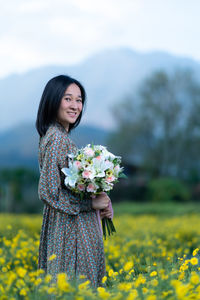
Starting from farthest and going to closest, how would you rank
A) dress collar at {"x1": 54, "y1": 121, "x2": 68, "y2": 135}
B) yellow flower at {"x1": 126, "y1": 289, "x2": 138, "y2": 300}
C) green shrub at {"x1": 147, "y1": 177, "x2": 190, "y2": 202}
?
green shrub at {"x1": 147, "y1": 177, "x2": 190, "y2": 202} → dress collar at {"x1": 54, "y1": 121, "x2": 68, "y2": 135} → yellow flower at {"x1": 126, "y1": 289, "x2": 138, "y2": 300}

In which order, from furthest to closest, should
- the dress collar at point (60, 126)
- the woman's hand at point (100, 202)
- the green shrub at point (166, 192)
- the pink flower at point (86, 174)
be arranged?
the green shrub at point (166, 192)
the dress collar at point (60, 126)
the woman's hand at point (100, 202)
the pink flower at point (86, 174)

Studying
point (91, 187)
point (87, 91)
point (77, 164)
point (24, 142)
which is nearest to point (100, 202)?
point (91, 187)

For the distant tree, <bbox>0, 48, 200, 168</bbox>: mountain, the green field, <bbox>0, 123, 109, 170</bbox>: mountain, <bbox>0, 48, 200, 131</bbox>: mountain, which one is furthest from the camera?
<bbox>0, 48, 200, 131</bbox>: mountain

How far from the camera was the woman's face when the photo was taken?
2535mm

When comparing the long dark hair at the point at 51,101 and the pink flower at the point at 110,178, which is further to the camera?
the long dark hair at the point at 51,101

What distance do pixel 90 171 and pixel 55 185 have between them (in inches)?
8.5

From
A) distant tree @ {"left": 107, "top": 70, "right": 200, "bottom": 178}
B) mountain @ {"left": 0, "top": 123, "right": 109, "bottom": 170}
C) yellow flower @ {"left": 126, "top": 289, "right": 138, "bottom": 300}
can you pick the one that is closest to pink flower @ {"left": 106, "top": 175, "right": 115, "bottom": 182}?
yellow flower @ {"left": 126, "top": 289, "right": 138, "bottom": 300}

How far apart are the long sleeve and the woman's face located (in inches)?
8.8

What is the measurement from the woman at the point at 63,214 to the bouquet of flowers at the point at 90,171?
0.07 m

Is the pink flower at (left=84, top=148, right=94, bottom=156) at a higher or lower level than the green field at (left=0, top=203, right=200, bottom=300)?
higher

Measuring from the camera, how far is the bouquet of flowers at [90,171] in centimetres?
227

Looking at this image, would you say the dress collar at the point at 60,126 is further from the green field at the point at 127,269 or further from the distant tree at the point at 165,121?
the distant tree at the point at 165,121

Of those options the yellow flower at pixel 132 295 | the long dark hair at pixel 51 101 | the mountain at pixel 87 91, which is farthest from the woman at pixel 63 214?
the mountain at pixel 87 91

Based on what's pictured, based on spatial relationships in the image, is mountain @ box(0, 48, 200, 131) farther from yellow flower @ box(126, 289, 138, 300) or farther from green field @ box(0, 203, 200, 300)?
yellow flower @ box(126, 289, 138, 300)
